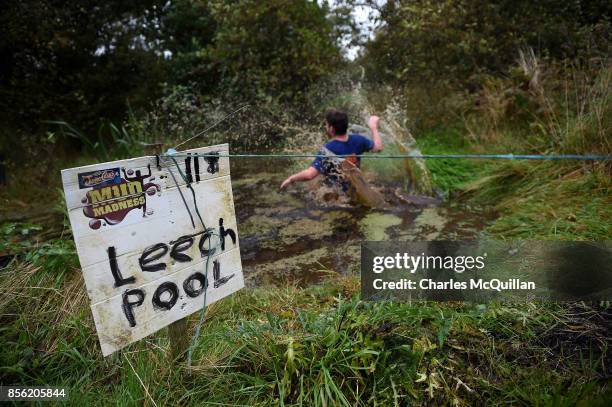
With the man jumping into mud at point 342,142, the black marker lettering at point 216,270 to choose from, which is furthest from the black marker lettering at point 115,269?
the man jumping into mud at point 342,142

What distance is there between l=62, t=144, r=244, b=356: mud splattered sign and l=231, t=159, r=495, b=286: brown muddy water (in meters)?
1.22

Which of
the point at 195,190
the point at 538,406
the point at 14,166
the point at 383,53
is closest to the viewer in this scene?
the point at 538,406

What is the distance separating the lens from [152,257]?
1644 millimetres

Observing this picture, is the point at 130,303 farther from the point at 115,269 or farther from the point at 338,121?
the point at 338,121

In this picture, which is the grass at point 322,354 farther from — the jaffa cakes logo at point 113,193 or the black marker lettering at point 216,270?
the jaffa cakes logo at point 113,193

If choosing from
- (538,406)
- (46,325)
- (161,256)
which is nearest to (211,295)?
(161,256)

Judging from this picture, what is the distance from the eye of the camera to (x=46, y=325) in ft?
7.09

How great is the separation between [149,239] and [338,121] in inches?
123

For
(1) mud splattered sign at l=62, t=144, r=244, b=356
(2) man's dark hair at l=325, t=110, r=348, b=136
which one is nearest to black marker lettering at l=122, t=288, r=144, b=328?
(1) mud splattered sign at l=62, t=144, r=244, b=356

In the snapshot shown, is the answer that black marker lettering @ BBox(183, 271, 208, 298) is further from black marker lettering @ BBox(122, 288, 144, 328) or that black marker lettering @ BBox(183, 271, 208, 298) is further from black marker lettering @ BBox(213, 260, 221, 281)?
black marker lettering @ BBox(122, 288, 144, 328)

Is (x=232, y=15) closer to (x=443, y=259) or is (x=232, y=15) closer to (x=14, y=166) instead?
(x=14, y=166)

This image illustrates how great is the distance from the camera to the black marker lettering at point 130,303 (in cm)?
158

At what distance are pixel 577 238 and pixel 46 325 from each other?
3.20 m

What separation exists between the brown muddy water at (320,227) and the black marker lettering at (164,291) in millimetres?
1322
